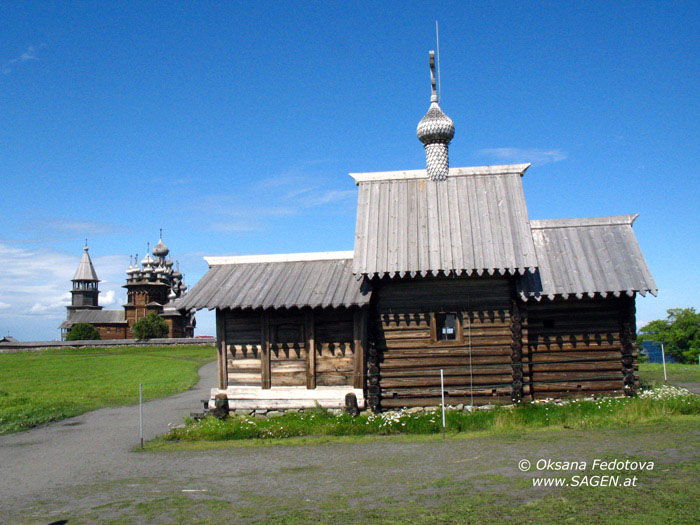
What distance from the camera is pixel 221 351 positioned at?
17.7 meters

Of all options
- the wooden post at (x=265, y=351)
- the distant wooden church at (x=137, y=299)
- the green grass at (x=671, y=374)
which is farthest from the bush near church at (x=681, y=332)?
the distant wooden church at (x=137, y=299)

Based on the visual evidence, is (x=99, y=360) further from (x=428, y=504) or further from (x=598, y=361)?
(x=428, y=504)

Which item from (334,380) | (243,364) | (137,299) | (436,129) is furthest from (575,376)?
(137,299)

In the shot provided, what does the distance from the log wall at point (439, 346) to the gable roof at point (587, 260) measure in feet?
3.99

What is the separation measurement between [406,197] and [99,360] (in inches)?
1695

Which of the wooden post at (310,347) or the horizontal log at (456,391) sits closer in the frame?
the horizontal log at (456,391)

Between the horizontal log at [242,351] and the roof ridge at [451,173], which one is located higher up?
the roof ridge at [451,173]

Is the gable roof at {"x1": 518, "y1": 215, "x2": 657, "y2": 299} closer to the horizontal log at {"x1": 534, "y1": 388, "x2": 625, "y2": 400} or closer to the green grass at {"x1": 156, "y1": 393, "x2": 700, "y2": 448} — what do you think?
the horizontal log at {"x1": 534, "y1": 388, "x2": 625, "y2": 400}

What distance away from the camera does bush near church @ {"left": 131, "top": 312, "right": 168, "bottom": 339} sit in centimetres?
7888

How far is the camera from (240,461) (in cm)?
1196

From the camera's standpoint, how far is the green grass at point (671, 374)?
21438mm

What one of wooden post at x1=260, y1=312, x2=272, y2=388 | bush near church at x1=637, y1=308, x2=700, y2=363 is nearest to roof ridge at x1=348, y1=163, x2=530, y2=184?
wooden post at x1=260, y1=312, x2=272, y2=388

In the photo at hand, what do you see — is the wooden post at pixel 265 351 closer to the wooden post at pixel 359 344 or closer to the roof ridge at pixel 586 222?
the wooden post at pixel 359 344

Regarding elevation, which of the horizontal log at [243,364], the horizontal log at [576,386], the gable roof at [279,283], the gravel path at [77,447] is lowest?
the gravel path at [77,447]
